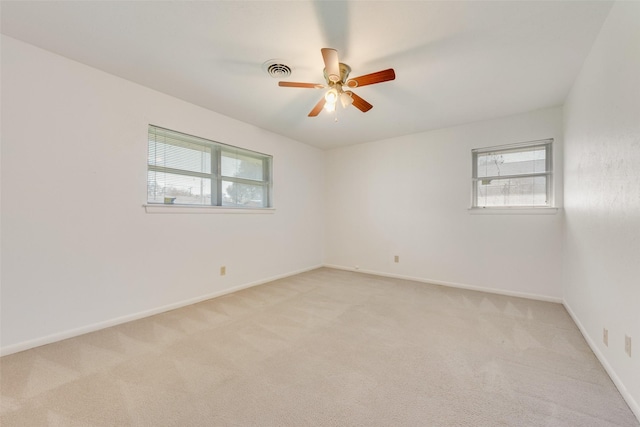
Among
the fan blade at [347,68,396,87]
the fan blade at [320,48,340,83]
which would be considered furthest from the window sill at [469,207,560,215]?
the fan blade at [320,48,340,83]

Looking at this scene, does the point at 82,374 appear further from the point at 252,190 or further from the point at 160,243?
the point at 252,190

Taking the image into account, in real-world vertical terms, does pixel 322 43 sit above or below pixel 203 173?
above

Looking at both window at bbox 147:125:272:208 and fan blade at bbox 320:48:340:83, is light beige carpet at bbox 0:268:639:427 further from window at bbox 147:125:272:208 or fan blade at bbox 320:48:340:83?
fan blade at bbox 320:48:340:83

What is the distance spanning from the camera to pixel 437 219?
3.99 metres

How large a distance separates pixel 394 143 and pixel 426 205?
1.19m

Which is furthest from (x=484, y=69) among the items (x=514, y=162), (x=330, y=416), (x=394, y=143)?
(x=330, y=416)

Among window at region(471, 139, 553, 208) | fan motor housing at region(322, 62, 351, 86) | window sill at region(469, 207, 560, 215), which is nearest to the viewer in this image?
fan motor housing at region(322, 62, 351, 86)

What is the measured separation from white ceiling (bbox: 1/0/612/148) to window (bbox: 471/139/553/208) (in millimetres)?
648

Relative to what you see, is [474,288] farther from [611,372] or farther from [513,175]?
[611,372]

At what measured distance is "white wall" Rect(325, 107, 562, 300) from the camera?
3.26 meters

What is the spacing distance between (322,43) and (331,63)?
0.86ft

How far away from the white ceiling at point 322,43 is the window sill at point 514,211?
1285mm

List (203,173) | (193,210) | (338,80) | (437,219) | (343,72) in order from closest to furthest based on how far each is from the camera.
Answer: (338,80) < (343,72) < (193,210) < (203,173) < (437,219)

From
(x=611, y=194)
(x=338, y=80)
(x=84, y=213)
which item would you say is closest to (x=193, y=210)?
(x=84, y=213)
